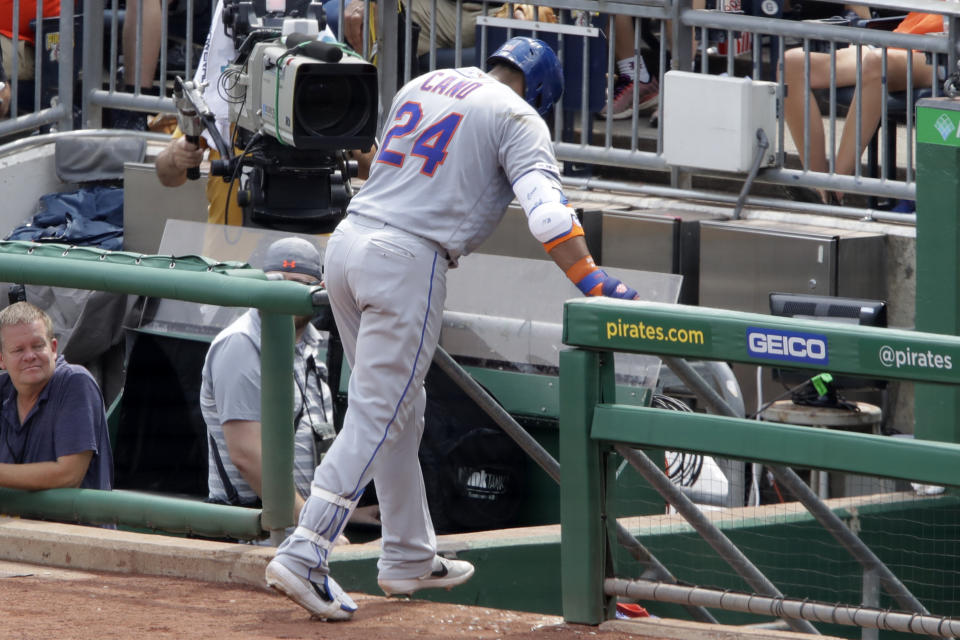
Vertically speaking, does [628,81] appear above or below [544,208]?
above

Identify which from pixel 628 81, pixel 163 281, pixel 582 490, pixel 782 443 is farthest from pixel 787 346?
pixel 628 81

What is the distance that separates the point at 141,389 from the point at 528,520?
1737 mm

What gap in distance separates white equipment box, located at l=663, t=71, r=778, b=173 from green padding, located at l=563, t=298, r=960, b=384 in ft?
12.8

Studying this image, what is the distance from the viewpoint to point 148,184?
862 centimetres

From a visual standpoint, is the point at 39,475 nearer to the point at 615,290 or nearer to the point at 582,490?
the point at 582,490

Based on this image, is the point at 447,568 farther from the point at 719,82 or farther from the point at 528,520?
the point at 719,82

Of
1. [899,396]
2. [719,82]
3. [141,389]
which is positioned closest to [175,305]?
[141,389]

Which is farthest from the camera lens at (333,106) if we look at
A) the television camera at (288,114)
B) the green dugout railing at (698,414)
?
the green dugout railing at (698,414)

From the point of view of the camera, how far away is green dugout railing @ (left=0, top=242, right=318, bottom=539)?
14.5 ft

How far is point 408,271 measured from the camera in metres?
4.12

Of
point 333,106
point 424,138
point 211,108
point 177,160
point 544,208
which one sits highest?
point 211,108

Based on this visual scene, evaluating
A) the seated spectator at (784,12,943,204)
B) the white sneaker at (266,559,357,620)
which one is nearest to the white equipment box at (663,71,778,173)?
the seated spectator at (784,12,943,204)

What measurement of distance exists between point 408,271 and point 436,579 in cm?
88

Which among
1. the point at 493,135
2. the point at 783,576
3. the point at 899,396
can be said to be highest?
the point at 493,135
